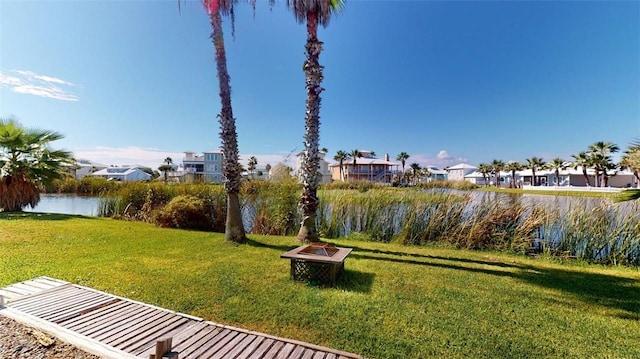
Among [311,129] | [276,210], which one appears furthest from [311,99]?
[276,210]

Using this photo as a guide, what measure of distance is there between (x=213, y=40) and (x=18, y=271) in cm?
596

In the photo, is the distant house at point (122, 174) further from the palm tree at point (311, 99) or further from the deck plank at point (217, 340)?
the deck plank at point (217, 340)

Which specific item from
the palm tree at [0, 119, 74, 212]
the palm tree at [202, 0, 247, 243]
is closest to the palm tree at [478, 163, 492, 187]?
the palm tree at [202, 0, 247, 243]

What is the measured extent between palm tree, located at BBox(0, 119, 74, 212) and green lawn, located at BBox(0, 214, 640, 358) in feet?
22.3

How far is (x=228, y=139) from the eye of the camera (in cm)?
688

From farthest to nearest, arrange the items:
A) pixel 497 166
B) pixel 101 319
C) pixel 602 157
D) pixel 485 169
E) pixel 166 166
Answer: pixel 485 169 < pixel 497 166 < pixel 166 166 < pixel 602 157 < pixel 101 319

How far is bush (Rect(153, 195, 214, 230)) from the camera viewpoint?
29.6ft

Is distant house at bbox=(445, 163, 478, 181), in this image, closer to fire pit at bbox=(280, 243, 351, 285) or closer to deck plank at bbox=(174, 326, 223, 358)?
fire pit at bbox=(280, 243, 351, 285)

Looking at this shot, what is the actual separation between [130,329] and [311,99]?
5770mm

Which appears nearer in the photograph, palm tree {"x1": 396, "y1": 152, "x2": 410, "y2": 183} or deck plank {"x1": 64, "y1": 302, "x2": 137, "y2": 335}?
deck plank {"x1": 64, "y1": 302, "x2": 137, "y2": 335}

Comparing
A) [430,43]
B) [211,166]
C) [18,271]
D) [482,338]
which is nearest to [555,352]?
[482,338]

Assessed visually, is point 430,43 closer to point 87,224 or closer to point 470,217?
point 470,217

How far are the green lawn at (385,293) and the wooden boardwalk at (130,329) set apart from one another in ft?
0.80

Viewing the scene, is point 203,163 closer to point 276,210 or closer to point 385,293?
point 276,210
